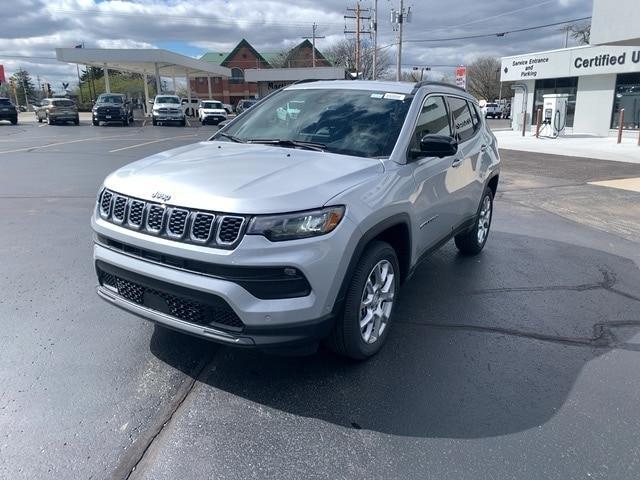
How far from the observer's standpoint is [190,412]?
9.98ft

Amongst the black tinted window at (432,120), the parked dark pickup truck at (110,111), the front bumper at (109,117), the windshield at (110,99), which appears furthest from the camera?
the windshield at (110,99)

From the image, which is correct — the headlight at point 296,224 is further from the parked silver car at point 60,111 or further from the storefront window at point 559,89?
the parked silver car at point 60,111

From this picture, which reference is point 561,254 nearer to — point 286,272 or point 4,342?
point 286,272

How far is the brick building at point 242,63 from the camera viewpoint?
7712cm

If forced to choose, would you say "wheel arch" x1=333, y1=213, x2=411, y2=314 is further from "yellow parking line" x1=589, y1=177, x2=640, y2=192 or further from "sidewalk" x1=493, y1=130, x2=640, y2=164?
"sidewalk" x1=493, y1=130, x2=640, y2=164

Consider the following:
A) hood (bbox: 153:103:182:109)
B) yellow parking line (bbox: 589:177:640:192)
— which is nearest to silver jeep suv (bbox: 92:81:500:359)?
yellow parking line (bbox: 589:177:640:192)

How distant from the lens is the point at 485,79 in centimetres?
8306

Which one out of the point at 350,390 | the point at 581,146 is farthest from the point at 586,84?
the point at 350,390

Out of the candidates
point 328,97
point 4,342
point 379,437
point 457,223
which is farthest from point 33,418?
point 457,223

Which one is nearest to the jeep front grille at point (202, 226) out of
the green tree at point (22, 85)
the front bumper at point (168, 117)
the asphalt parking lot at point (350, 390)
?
the asphalt parking lot at point (350, 390)

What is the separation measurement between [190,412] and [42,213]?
6033mm

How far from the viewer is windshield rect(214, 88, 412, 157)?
155 inches

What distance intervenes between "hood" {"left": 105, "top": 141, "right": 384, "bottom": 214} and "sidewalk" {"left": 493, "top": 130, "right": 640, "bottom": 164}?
51.9ft

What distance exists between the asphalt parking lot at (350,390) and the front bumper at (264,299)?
1.57 ft
